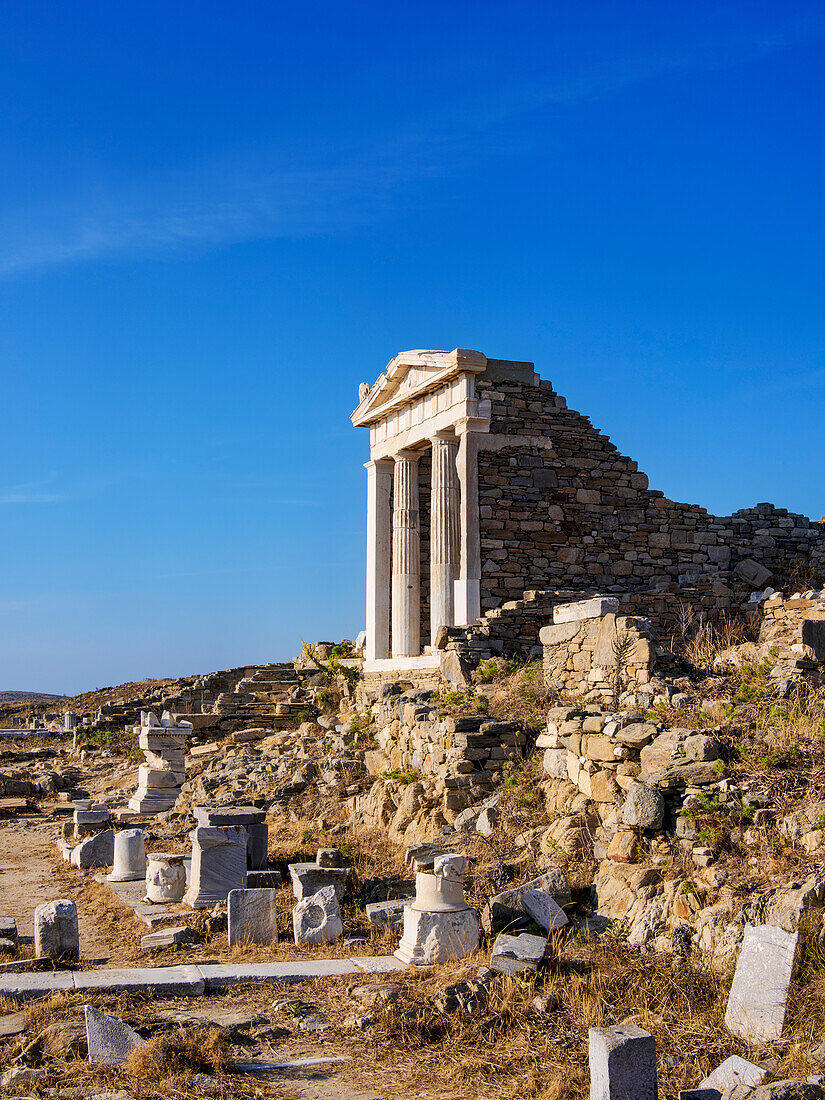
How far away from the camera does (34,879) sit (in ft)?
41.8

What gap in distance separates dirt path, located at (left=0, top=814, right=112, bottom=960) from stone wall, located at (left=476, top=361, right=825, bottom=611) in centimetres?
912

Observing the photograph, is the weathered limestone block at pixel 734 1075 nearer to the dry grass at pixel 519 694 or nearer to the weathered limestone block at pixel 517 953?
the weathered limestone block at pixel 517 953

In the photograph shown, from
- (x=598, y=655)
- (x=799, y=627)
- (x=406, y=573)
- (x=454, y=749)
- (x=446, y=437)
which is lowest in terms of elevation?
(x=454, y=749)

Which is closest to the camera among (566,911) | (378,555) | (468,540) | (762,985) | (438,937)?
(762,985)

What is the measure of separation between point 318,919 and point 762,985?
161 inches

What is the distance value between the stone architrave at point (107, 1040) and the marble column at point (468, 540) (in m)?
14.0

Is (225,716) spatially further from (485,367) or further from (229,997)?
(229,997)

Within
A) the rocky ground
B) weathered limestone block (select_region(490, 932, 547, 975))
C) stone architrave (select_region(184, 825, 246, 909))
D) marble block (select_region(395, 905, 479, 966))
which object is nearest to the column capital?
the rocky ground

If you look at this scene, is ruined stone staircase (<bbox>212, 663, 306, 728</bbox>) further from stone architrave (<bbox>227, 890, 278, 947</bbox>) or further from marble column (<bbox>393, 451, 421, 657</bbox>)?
stone architrave (<bbox>227, 890, 278, 947</bbox>)

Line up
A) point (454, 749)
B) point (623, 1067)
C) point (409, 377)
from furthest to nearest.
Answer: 1. point (409, 377)
2. point (454, 749)
3. point (623, 1067)

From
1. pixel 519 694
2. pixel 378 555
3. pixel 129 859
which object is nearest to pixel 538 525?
pixel 378 555

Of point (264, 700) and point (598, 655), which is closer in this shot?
point (598, 655)

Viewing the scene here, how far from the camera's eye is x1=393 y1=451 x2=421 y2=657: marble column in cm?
2172

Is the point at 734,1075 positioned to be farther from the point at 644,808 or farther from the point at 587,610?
the point at 587,610
